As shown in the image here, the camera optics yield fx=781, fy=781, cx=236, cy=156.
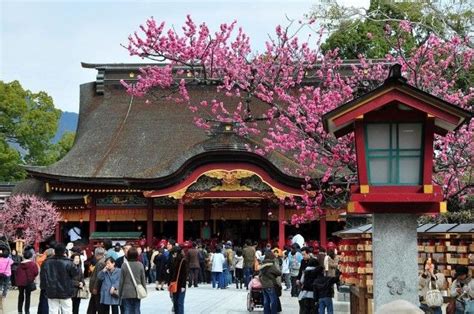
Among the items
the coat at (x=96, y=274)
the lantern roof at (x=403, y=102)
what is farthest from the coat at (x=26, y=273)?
the lantern roof at (x=403, y=102)

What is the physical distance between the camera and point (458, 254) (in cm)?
1220

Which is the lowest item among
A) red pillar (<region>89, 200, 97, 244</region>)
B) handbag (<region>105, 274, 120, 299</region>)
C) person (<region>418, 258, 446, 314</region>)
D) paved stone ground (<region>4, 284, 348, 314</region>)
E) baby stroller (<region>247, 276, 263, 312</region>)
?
paved stone ground (<region>4, 284, 348, 314</region>)

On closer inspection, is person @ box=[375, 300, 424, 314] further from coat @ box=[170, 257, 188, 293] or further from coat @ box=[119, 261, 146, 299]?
coat @ box=[170, 257, 188, 293]

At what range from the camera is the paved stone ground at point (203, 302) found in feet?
54.4

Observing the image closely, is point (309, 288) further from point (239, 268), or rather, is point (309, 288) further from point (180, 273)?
point (239, 268)

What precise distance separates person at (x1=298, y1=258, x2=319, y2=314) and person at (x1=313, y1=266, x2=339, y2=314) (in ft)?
0.39

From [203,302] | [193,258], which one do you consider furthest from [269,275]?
[193,258]

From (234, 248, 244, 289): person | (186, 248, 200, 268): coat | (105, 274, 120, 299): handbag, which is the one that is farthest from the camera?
(234, 248, 244, 289): person

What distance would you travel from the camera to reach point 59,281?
1188 centimetres

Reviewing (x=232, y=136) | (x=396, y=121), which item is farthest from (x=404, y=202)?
(x=232, y=136)

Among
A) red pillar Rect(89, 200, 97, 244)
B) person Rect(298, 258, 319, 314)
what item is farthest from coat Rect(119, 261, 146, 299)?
red pillar Rect(89, 200, 97, 244)

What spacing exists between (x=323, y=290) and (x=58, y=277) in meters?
4.24

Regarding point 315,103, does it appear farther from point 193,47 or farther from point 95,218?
point 95,218

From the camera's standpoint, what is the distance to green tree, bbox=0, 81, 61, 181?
4388 cm
